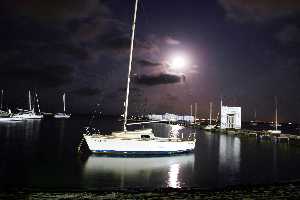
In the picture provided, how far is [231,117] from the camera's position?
117812 mm

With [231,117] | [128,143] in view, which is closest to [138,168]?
[128,143]

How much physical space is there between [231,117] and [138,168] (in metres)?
87.7

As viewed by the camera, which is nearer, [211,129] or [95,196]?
[95,196]

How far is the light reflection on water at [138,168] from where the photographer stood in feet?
100

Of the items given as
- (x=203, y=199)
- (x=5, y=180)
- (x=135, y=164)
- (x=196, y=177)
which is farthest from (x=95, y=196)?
(x=135, y=164)

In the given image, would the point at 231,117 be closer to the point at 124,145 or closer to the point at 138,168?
the point at 124,145

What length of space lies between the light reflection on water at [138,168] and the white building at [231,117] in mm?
69166

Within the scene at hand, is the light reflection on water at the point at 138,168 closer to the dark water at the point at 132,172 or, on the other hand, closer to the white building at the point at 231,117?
the dark water at the point at 132,172

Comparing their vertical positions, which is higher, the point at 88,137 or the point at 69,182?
the point at 88,137

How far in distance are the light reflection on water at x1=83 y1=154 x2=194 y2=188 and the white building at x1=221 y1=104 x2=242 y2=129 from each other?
227 feet

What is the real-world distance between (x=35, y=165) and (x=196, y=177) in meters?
19.9

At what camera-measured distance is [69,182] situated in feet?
92.8

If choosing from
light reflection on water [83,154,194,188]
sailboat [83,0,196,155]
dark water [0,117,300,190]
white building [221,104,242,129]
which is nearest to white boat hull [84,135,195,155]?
sailboat [83,0,196,155]

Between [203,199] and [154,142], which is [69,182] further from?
[154,142]
